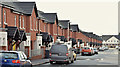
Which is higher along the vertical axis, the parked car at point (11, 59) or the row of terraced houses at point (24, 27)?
the row of terraced houses at point (24, 27)

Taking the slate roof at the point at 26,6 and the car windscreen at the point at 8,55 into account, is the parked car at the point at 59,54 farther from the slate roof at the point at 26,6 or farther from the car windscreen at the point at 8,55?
the car windscreen at the point at 8,55

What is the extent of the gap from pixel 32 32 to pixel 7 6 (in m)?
9.98

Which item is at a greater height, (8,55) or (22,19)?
(22,19)

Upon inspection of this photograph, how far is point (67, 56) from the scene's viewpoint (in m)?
31.7

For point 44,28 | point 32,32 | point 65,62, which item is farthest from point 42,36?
point 65,62

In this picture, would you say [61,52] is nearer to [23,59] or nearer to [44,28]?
[23,59]

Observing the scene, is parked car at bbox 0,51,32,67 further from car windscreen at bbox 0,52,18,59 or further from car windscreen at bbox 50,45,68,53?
car windscreen at bbox 50,45,68,53

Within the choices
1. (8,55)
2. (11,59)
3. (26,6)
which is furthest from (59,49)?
(11,59)

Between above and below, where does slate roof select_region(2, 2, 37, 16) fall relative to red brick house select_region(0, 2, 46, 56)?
above

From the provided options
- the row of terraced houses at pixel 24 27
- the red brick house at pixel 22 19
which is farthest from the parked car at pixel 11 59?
the red brick house at pixel 22 19

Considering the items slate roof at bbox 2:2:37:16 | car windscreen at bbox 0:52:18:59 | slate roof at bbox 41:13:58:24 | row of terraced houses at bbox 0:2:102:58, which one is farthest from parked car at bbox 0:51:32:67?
slate roof at bbox 41:13:58:24

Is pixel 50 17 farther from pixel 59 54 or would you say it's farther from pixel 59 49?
pixel 59 54

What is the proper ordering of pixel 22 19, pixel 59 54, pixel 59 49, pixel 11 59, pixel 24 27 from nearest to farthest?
pixel 11 59
pixel 59 54
pixel 59 49
pixel 22 19
pixel 24 27

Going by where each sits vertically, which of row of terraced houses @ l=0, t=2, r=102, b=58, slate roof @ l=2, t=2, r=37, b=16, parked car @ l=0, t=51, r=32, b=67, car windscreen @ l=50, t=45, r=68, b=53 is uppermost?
slate roof @ l=2, t=2, r=37, b=16
